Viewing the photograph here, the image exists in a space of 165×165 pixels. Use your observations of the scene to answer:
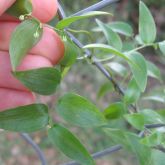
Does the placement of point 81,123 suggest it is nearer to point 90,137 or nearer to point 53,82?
point 53,82

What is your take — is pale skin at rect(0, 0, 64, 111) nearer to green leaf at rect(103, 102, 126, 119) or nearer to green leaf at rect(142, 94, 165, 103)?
green leaf at rect(103, 102, 126, 119)

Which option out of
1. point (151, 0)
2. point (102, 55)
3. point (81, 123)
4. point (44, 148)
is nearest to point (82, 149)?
point (81, 123)

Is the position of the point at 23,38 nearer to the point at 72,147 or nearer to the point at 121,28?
the point at 72,147

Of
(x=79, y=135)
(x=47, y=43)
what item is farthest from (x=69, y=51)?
(x=79, y=135)

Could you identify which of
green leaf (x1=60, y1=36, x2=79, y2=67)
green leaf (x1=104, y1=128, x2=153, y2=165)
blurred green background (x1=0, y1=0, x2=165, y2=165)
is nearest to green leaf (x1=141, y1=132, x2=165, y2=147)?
green leaf (x1=104, y1=128, x2=153, y2=165)

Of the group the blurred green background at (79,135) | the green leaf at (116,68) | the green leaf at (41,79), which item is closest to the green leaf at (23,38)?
the green leaf at (41,79)
